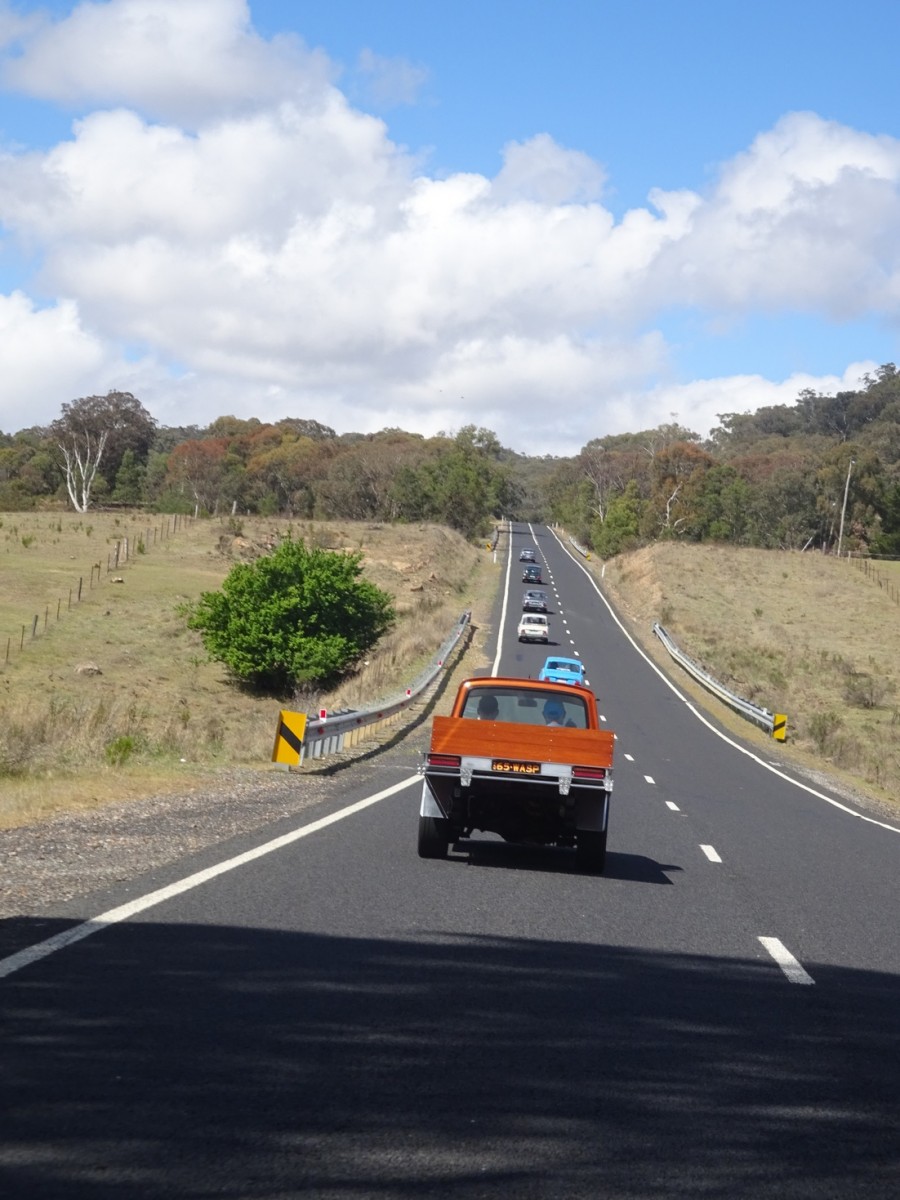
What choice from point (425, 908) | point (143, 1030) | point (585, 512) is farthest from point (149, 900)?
point (585, 512)

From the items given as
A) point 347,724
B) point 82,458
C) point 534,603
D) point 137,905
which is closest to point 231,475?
point 82,458

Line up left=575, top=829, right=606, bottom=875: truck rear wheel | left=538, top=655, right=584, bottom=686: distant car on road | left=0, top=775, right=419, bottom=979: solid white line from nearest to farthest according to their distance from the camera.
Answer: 1. left=0, top=775, right=419, bottom=979: solid white line
2. left=575, top=829, right=606, bottom=875: truck rear wheel
3. left=538, top=655, right=584, bottom=686: distant car on road

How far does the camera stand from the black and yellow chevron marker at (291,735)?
2022 cm

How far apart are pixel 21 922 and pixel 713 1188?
190 inches

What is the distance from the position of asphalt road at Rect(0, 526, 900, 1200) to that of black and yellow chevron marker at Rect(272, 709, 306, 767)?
7547mm

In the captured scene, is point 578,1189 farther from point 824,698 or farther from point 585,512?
point 585,512

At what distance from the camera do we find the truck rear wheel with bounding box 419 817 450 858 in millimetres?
12668

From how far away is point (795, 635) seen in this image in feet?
255

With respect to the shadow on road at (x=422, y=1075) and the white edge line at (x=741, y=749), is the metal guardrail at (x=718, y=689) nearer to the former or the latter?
the white edge line at (x=741, y=749)

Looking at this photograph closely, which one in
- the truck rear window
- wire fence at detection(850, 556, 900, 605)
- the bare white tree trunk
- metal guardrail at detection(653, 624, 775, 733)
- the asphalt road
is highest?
the bare white tree trunk

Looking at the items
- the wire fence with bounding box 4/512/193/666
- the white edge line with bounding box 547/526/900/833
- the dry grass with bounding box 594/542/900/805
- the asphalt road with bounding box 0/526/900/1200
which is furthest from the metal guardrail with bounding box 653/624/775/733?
the asphalt road with bounding box 0/526/900/1200

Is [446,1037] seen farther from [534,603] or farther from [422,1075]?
[534,603]

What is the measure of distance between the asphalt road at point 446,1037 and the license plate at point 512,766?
35.6 inches

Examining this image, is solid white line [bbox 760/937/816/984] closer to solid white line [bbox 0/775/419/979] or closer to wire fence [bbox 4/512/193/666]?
solid white line [bbox 0/775/419/979]
